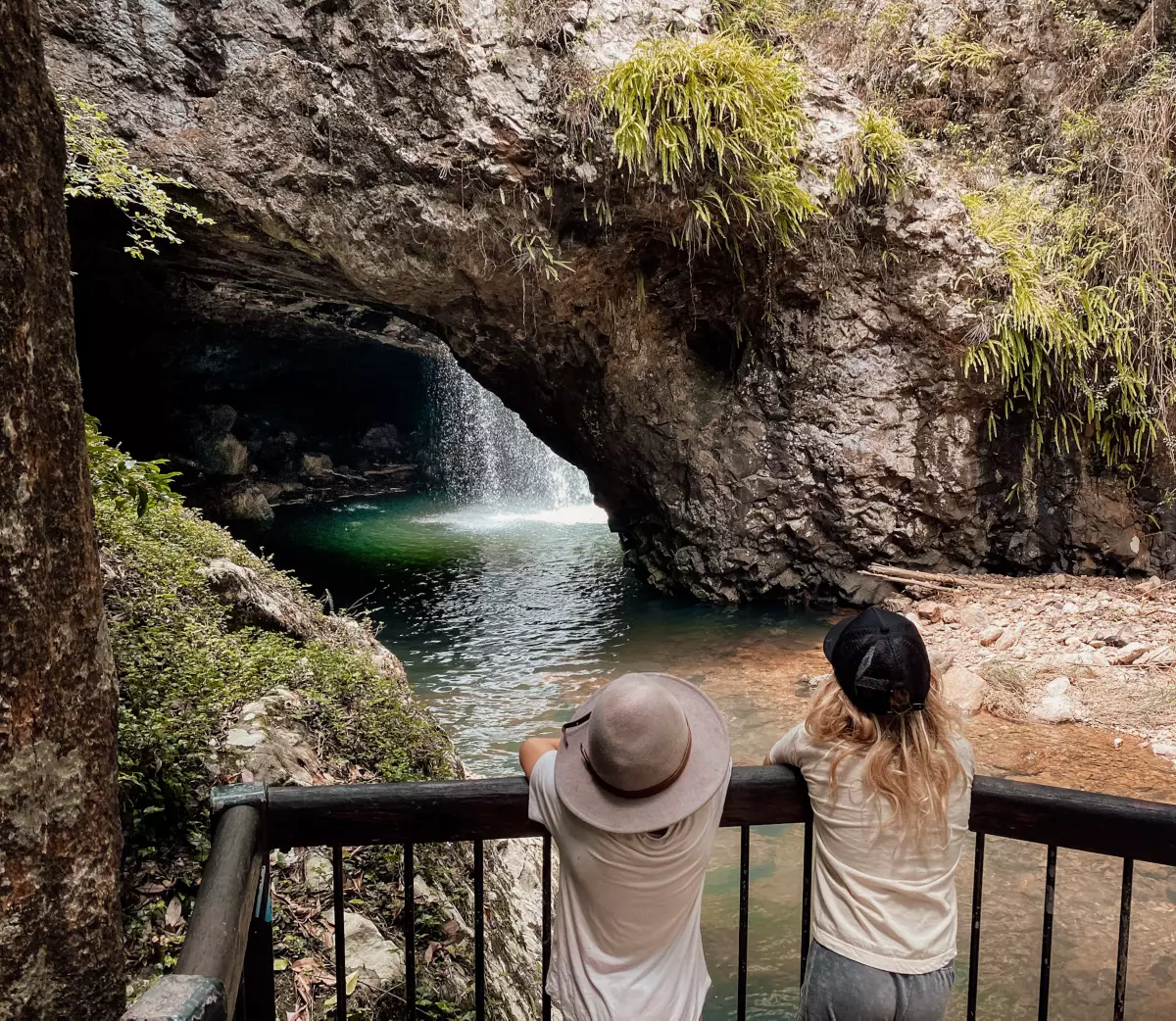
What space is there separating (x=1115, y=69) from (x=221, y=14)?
9.86m

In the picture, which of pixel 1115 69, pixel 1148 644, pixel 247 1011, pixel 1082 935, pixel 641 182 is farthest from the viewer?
pixel 1115 69

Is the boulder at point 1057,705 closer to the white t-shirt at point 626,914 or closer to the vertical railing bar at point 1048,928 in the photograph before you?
the vertical railing bar at point 1048,928

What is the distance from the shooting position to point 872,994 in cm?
168

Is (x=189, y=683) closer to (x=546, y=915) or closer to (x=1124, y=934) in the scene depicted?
(x=546, y=915)

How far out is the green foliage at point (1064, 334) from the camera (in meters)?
8.65

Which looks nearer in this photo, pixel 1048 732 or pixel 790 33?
pixel 1048 732

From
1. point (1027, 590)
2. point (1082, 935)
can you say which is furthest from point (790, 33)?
point (1082, 935)

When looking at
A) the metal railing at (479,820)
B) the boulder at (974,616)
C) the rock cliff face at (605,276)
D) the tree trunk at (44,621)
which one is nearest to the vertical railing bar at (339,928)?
the metal railing at (479,820)

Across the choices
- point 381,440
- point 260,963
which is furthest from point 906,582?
point 381,440

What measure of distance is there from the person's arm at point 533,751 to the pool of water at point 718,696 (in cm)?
251

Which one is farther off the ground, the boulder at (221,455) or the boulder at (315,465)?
Answer: the boulder at (221,455)

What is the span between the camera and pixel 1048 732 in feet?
19.6

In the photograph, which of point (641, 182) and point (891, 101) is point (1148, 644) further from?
point (891, 101)

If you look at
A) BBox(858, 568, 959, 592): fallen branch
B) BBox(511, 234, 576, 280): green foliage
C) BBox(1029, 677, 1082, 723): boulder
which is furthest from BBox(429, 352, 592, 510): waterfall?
BBox(1029, 677, 1082, 723): boulder
